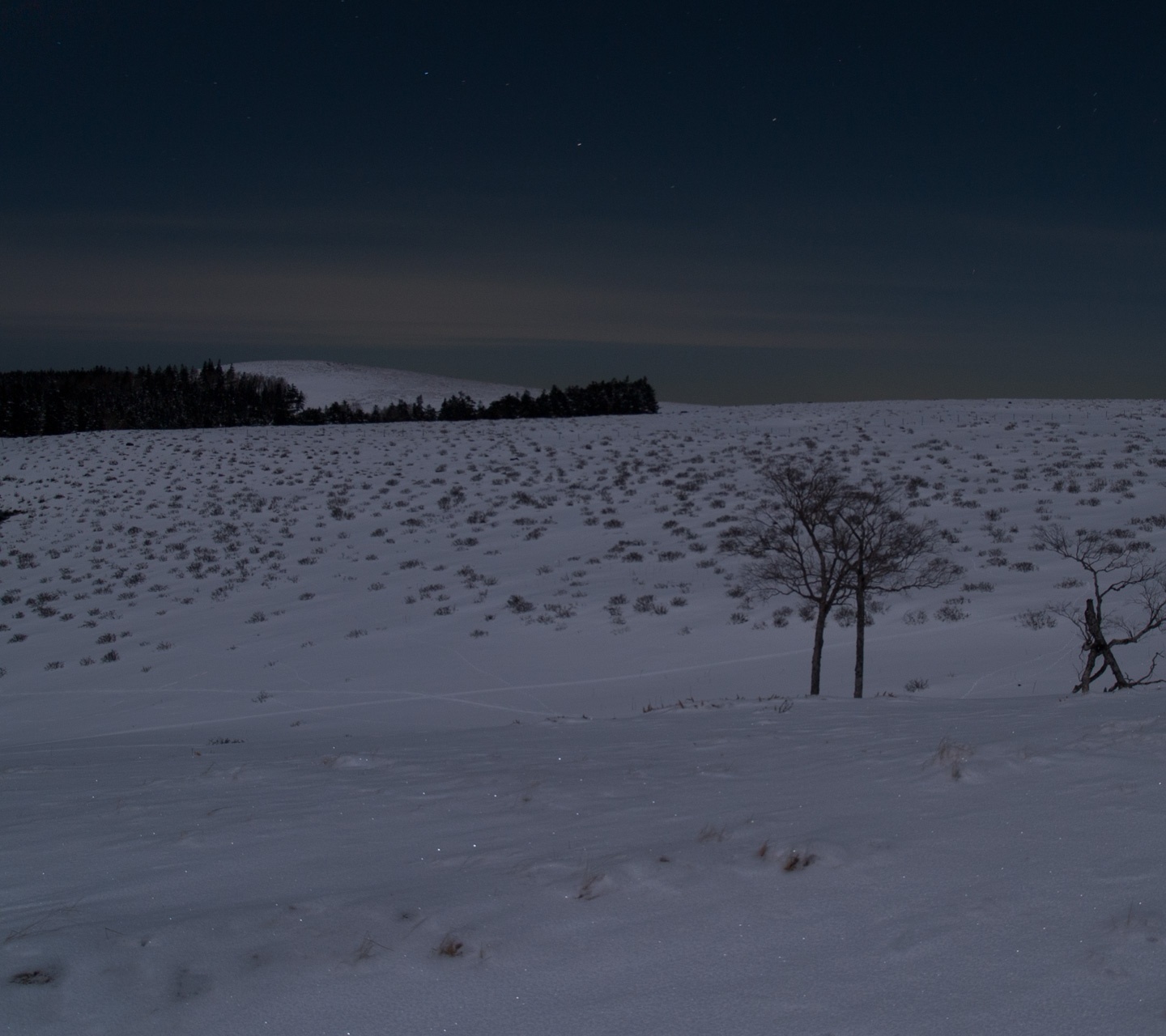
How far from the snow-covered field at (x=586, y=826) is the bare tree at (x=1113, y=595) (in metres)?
0.61

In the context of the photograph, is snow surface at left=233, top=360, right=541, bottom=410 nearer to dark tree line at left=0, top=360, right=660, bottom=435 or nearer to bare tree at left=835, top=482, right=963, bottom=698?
dark tree line at left=0, top=360, right=660, bottom=435

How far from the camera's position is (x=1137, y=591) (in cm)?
1386

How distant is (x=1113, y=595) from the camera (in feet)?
45.5

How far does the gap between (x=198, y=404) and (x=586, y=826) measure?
96.4m

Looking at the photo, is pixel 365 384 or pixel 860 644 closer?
pixel 860 644

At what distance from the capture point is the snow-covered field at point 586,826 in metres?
2.52

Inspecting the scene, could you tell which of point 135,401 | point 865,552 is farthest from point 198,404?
point 865,552

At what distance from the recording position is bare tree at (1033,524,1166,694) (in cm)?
810

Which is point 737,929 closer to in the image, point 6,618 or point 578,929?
point 578,929

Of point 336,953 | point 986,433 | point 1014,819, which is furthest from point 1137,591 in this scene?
point 986,433

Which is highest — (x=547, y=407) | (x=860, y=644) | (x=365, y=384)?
(x=365, y=384)

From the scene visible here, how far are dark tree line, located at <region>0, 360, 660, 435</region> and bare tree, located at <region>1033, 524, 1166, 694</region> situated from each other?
53.8 m

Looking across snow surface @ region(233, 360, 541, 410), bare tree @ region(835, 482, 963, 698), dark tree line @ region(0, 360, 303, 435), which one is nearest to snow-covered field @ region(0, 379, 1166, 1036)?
bare tree @ region(835, 482, 963, 698)

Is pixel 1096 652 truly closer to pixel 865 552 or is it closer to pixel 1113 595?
pixel 865 552
